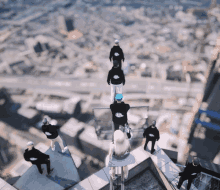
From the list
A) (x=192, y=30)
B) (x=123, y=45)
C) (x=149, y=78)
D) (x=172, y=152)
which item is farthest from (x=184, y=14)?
(x=172, y=152)

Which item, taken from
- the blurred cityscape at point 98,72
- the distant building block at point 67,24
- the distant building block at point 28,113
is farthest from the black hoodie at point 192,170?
the distant building block at point 67,24

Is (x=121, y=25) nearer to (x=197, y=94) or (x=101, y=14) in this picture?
(x=101, y=14)

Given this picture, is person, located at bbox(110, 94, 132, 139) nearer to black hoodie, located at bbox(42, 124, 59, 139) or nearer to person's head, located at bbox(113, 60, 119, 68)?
person's head, located at bbox(113, 60, 119, 68)

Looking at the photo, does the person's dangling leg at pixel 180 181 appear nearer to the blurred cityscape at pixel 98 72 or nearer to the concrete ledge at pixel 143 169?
the concrete ledge at pixel 143 169

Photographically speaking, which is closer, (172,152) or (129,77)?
(172,152)

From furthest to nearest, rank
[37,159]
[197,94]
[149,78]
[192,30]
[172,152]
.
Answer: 1. [192,30]
2. [149,78]
3. [197,94]
4. [172,152]
5. [37,159]

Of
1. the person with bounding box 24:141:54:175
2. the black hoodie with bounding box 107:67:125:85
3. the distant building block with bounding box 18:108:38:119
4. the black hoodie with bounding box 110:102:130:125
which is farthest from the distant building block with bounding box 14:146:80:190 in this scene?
the distant building block with bounding box 18:108:38:119

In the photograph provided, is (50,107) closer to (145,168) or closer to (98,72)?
(98,72)
